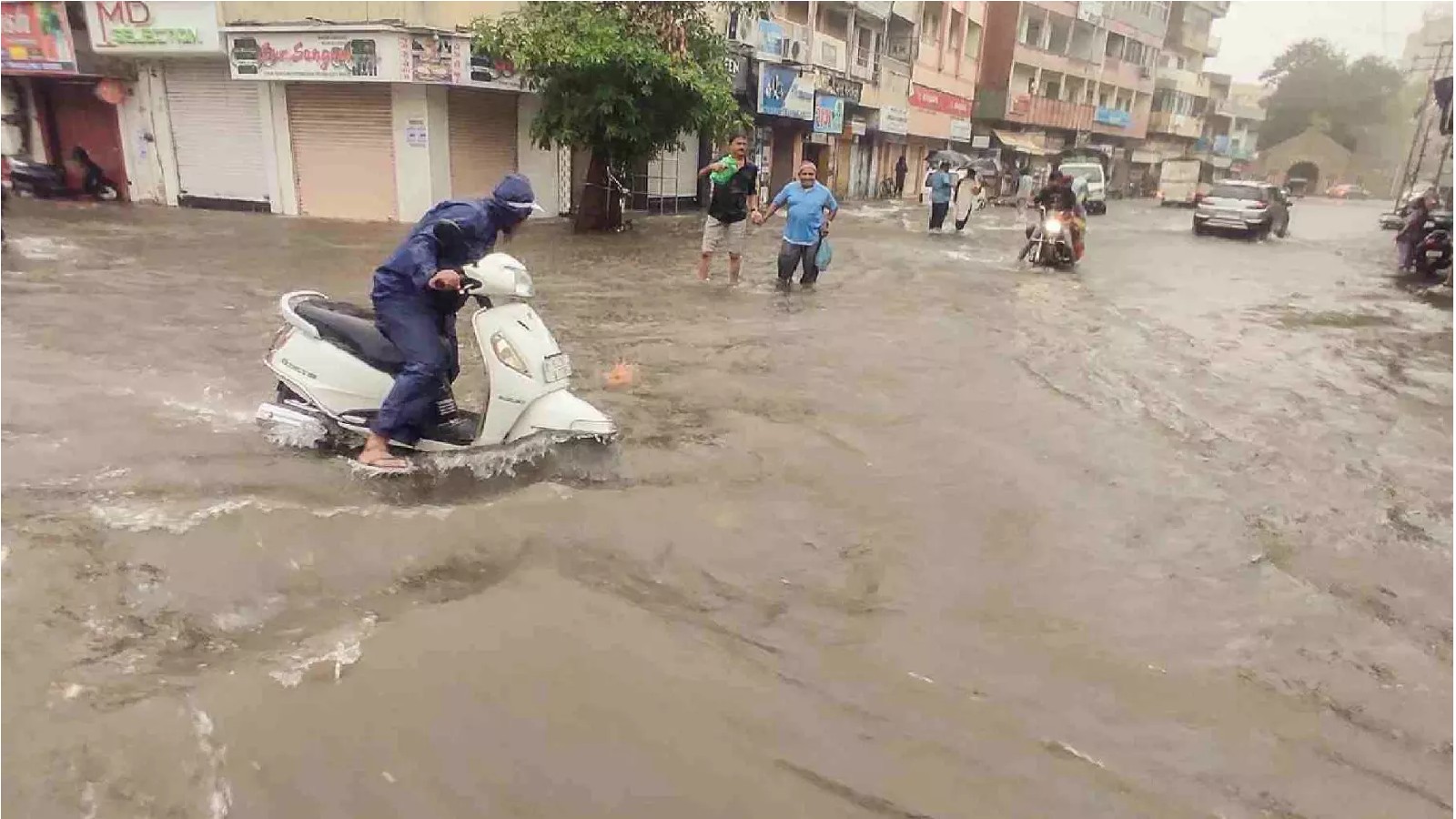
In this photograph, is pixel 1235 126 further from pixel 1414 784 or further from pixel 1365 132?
pixel 1414 784

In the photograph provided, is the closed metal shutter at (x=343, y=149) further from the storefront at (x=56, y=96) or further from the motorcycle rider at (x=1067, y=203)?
the motorcycle rider at (x=1067, y=203)

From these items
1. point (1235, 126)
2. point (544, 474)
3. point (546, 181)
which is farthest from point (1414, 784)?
point (1235, 126)

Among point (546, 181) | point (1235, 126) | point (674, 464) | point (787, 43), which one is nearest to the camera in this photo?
point (674, 464)

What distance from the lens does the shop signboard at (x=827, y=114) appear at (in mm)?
26531

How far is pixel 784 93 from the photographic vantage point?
939 inches

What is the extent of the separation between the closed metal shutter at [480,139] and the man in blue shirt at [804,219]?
7.98 m

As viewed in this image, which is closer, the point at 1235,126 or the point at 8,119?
the point at 8,119

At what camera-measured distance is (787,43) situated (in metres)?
23.8

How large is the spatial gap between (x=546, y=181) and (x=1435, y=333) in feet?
49.4

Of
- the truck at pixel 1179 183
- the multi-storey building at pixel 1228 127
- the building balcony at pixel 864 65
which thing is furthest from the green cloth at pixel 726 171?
the multi-storey building at pixel 1228 127

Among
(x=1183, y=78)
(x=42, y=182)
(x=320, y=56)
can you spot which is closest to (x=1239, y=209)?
(x=320, y=56)

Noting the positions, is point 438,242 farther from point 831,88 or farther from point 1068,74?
point 1068,74

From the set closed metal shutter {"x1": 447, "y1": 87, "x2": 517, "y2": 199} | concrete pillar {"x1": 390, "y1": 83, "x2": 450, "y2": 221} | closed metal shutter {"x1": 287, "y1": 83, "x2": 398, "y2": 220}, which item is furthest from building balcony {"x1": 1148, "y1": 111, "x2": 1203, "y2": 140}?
closed metal shutter {"x1": 287, "y1": 83, "x2": 398, "y2": 220}

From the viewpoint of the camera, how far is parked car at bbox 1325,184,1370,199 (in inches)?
2896
